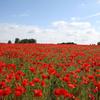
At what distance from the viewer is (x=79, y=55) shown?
13.1 metres

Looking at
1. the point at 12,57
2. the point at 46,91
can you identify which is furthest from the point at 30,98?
the point at 12,57

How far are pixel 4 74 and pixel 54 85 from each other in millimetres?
1106

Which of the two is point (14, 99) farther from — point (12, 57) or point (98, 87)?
point (12, 57)

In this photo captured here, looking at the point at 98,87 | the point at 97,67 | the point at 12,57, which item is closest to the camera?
the point at 98,87

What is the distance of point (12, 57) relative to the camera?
11.2 metres

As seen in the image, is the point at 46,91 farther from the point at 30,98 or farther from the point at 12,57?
the point at 12,57

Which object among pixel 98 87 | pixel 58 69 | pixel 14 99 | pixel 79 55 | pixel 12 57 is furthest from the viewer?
pixel 79 55

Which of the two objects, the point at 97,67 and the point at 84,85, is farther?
the point at 97,67

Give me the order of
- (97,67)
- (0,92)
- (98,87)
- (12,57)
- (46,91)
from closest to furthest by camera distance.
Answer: (0,92), (98,87), (46,91), (97,67), (12,57)

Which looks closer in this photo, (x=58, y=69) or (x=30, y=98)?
(x=30, y=98)

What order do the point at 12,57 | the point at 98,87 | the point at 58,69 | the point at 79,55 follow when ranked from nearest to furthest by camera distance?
the point at 98,87 < the point at 58,69 < the point at 12,57 < the point at 79,55

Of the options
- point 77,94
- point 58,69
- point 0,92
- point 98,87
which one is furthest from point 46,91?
point 58,69

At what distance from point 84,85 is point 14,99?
6.30 feet

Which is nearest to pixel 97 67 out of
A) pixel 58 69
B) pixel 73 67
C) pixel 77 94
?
pixel 73 67
